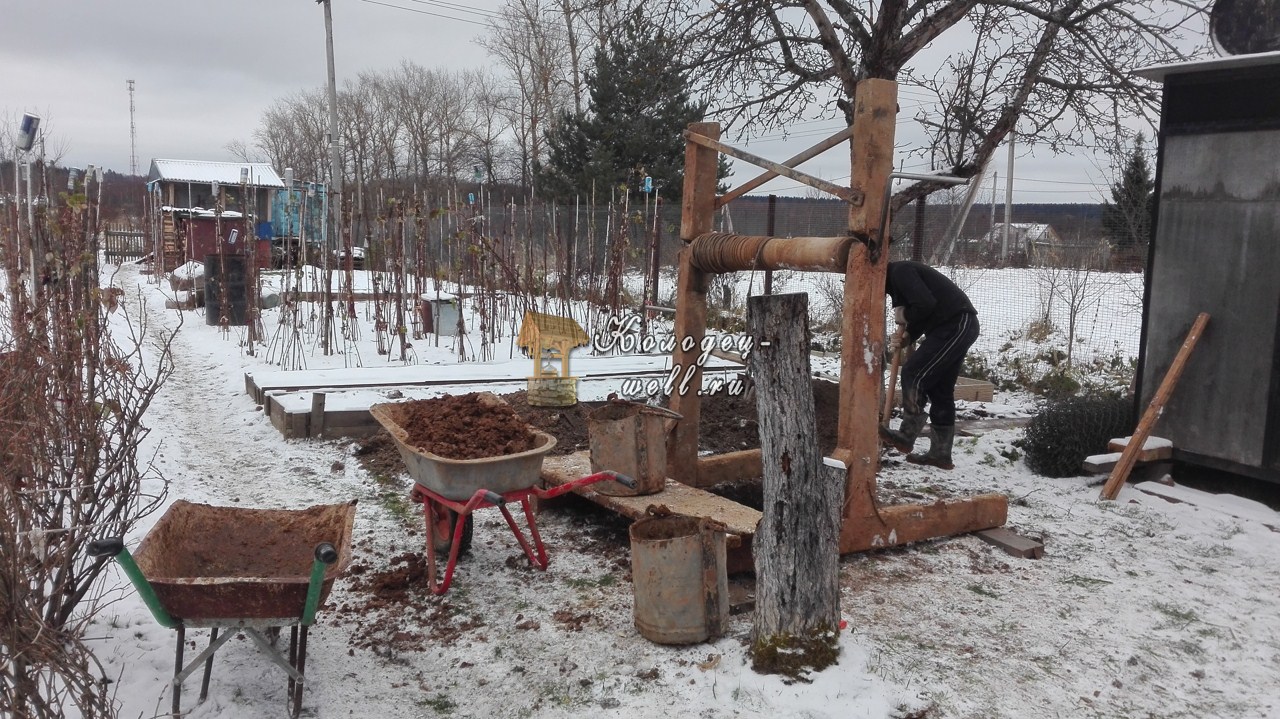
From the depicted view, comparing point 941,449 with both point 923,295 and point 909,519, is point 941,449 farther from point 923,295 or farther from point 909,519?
point 909,519

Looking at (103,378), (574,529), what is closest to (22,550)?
(103,378)

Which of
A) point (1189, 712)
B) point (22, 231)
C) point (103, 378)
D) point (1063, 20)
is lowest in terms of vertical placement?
point (1189, 712)

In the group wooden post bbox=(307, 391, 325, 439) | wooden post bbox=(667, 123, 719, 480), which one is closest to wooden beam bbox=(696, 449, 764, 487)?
wooden post bbox=(667, 123, 719, 480)

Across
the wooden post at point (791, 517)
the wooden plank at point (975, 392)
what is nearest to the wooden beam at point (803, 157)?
the wooden post at point (791, 517)

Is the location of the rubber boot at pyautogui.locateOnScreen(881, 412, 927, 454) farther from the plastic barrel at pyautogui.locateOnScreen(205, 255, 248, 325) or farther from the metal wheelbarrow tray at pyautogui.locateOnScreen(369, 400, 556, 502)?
the plastic barrel at pyautogui.locateOnScreen(205, 255, 248, 325)

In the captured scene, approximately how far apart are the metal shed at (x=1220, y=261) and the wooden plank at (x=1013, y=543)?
72.8 inches

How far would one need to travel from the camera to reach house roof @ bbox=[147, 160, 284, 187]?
1222 inches

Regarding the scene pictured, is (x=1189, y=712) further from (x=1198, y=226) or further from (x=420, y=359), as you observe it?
(x=420, y=359)

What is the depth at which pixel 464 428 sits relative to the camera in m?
4.28

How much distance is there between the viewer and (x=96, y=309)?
437cm

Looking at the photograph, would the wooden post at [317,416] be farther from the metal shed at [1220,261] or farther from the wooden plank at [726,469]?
the metal shed at [1220,261]

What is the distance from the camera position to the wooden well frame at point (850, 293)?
13.2 ft

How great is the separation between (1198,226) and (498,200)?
967 inches

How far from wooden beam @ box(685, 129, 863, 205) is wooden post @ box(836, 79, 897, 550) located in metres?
0.05
